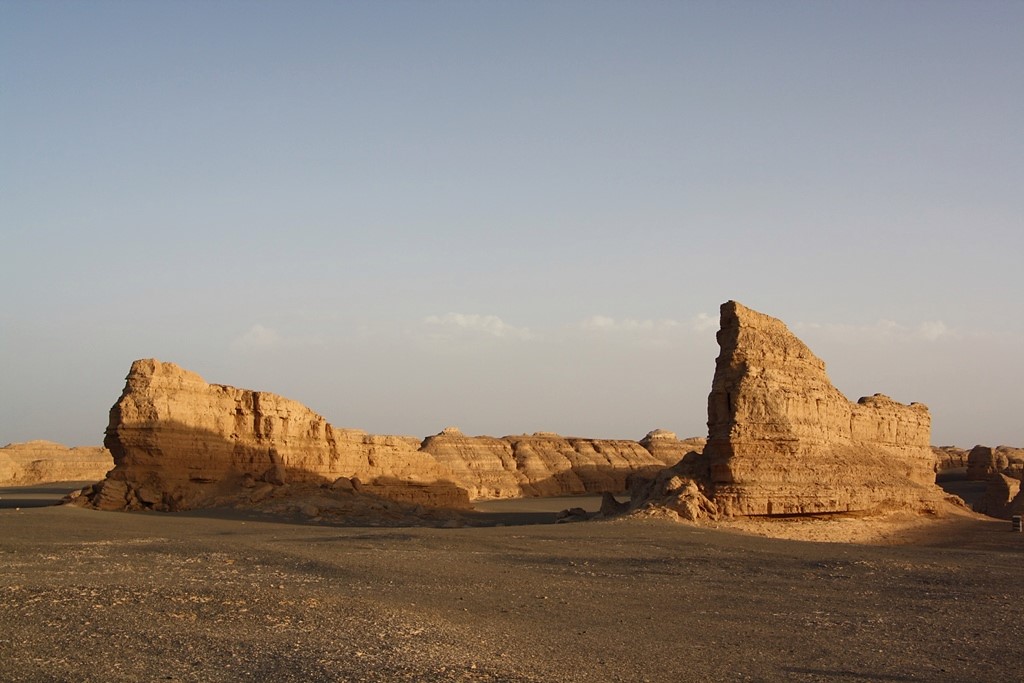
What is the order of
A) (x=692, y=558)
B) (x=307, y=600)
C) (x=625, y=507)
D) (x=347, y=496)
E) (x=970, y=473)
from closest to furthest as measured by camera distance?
(x=307, y=600) < (x=692, y=558) < (x=625, y=507) < (x=347, y=496) < (x=970, y=473)

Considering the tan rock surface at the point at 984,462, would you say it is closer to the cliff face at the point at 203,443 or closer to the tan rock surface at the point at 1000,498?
the tan rock surface at the point at 1000,498

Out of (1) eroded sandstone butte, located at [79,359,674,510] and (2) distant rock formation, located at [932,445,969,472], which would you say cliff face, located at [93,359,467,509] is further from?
(2) distant rock formation, located at [932,445,969,472]

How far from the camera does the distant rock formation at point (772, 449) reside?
2316 cm

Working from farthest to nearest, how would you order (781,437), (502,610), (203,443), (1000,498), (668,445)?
(668,445), (1000,498), (203,443), (781,437), (502,610)

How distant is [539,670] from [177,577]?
7.23 m

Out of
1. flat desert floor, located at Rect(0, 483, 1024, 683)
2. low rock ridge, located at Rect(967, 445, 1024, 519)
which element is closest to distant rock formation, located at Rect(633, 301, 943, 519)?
flat desert floor, located at Rect(0, 483, 1024, 683)

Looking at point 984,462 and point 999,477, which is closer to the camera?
point 999,477

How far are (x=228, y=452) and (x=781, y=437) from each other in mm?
18350

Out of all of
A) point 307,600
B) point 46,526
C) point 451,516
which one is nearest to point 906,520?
point 451,516

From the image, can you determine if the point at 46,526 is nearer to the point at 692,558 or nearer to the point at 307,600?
the point at 307,600

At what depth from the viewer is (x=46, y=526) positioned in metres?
21.9

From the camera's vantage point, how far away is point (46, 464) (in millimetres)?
64188

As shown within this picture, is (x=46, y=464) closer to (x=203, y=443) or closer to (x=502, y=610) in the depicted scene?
(x=203, y=443)

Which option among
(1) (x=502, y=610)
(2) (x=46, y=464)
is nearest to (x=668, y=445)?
(2) (x=46, y=464)
